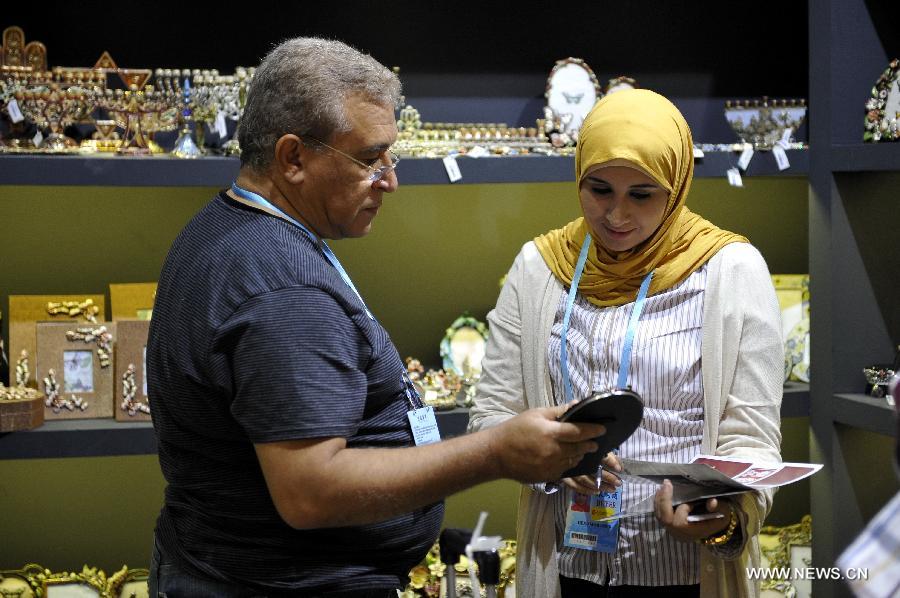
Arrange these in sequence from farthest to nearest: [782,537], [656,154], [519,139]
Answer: [782,537], [519,139], [656,154]

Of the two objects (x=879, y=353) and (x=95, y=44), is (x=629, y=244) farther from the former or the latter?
(x=95, y=44)

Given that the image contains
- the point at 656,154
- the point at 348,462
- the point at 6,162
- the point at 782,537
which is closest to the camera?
the point at 348,462

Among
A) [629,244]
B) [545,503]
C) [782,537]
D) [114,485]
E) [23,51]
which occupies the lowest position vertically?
[782,537]

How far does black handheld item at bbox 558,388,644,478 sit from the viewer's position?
4.65 ft

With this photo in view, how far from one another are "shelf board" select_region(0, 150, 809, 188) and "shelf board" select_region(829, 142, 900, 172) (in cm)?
14

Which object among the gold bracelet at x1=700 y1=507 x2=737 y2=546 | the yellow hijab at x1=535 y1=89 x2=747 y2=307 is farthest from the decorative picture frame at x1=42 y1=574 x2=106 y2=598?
the gold bracelet at x1=700 y1=507 x2=737 y2=546

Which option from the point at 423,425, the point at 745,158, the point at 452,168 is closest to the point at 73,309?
the point at 452,168

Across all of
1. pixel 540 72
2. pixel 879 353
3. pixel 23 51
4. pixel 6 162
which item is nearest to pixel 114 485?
pixel 6 162

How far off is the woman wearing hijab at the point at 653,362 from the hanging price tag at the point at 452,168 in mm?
812

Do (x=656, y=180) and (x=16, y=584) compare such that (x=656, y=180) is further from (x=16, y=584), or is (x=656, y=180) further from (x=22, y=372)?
(x=16, y=584)

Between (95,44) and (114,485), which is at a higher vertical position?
(95,44)

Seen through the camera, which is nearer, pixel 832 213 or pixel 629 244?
pixel 629 244

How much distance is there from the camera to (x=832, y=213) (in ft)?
9.44

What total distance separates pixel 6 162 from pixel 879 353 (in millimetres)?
2461
